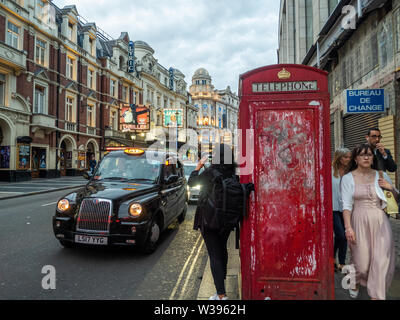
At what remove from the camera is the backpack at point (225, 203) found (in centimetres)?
296

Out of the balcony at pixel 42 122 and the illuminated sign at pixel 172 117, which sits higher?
the illuminated sign at pixel 172 117

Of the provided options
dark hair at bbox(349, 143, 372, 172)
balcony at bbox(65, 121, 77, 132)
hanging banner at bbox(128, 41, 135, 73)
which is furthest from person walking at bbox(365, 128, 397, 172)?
hanging banner at bbox(128, 41, 135, 73)

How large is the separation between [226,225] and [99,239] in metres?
2.45

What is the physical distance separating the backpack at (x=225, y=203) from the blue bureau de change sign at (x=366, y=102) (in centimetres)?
519

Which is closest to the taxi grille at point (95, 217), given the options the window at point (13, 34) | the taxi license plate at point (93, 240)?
the taxi license plate at point (93, 240)

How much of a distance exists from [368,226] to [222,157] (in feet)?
5.73

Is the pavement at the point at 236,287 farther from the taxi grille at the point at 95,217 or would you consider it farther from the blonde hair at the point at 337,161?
the taxi grille at the point at 95,217

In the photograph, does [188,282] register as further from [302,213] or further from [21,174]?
[21,174]

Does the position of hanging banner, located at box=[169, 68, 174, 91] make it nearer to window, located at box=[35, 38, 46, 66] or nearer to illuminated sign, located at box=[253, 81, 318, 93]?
window, located at box=[35, 38, 46, 66]

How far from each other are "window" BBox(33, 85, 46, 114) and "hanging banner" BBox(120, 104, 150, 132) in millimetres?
9306

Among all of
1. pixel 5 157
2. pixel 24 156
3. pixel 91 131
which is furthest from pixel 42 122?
pixel 91 131

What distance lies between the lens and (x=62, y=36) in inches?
978

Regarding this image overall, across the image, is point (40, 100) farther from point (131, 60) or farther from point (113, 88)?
point (131, 60)

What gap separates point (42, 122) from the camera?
21.3 meters
